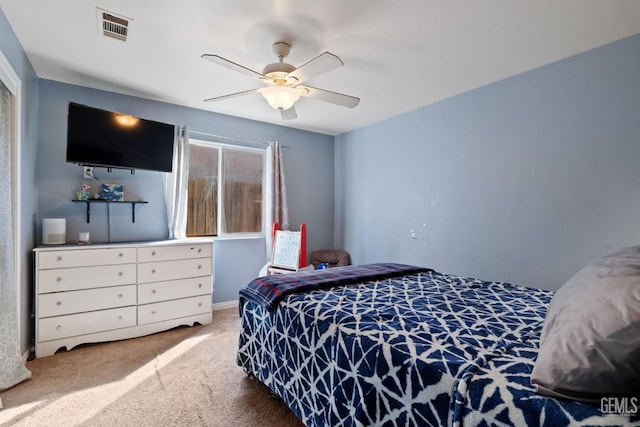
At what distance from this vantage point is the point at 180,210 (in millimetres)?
3615

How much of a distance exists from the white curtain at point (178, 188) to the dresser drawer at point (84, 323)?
0.92 meters

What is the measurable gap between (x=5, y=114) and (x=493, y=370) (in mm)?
3218

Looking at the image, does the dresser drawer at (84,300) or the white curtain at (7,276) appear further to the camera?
the dresser drawer at (84,300)

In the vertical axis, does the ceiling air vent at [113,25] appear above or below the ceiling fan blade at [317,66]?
above

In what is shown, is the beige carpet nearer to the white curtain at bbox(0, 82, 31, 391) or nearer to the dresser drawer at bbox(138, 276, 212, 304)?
the white curtain at bbox(0, 82, 31, 391)

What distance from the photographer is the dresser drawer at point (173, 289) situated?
10.2 feet

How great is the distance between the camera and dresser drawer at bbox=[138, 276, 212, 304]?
10.2 ft

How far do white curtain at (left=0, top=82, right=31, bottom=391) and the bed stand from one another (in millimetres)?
1532

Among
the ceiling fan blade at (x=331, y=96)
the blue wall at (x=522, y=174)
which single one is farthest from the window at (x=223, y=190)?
the ceiling fan blade at (x=331, y=96)

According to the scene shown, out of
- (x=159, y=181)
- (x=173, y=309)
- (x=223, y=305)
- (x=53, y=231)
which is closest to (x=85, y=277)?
(x=53, y=231)

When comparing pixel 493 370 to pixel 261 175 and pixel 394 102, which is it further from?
pixel 261 175

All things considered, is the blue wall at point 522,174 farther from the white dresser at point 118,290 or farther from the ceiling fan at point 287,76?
the white dresser at point 118,290

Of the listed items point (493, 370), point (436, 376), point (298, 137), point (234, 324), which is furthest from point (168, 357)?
point (298, 137)

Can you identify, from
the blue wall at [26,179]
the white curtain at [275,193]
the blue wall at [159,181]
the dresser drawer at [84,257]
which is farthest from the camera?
the white curtain at [275,193]
